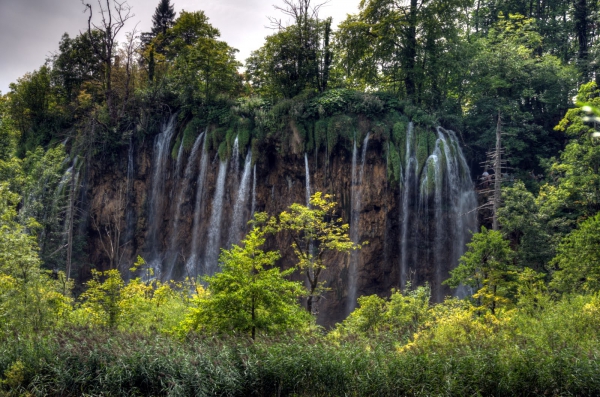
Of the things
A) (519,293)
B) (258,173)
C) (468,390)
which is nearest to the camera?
(468,390)

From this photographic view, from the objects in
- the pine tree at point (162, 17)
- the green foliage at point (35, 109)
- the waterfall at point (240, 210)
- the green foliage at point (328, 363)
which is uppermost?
the pine tree at point (162, 17)

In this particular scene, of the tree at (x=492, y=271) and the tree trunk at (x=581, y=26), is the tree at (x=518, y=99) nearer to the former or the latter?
the tree trunk at (x=581, y=26)

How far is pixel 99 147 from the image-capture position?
119 feet

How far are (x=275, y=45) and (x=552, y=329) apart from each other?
25339mm

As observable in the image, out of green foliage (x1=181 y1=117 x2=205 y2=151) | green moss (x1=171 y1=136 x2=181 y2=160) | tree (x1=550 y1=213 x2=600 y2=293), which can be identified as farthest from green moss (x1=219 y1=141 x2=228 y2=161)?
tree (x1=550 y1=213 x2=600 y2=293)

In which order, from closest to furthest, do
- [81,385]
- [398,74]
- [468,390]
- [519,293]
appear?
[468,390] → [81,385] → [519,293] → [398,74]

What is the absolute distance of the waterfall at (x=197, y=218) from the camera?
3131cm

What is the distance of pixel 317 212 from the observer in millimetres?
19484

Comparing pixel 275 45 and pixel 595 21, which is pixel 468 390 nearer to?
pixel 275 45

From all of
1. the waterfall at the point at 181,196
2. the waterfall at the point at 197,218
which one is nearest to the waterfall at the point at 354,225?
the waterfall at the point at 197,218

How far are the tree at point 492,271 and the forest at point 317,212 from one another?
0.09m

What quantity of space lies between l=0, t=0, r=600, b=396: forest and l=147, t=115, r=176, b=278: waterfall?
150mm

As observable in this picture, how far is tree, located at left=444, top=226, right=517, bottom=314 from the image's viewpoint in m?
17.1

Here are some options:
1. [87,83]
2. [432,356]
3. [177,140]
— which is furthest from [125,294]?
[87,83]
